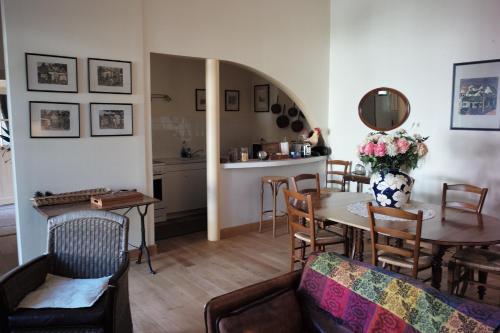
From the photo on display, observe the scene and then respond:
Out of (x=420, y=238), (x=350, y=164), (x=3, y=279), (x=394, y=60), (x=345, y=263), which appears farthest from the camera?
(x=350, y=164)

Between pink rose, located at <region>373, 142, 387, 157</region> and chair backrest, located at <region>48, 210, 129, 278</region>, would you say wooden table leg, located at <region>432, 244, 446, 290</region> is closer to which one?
pink rose, located at <region>373, 142, 387, 157</region>

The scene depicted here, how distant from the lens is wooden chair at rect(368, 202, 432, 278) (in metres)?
2.64

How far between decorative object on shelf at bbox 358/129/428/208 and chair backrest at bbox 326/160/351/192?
6.61ft

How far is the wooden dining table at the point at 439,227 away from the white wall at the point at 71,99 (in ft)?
6.62

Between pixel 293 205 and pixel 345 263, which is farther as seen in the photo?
pixel 293 205

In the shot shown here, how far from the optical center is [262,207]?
527 cm

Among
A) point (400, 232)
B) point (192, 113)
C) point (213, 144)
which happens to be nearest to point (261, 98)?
point (192, 113)

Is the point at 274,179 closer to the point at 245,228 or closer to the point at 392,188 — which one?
the point at 245,228

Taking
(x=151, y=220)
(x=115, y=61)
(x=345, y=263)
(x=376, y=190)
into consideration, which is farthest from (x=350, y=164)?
(x=345, y=263)

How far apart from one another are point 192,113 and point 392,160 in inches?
162

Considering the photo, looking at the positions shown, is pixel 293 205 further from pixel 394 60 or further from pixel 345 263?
pixel 394 60

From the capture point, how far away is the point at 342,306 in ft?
6.05

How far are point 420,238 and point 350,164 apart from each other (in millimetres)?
2998

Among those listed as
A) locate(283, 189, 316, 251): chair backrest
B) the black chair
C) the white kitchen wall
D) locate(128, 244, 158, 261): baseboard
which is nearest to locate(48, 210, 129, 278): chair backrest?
the black chair
